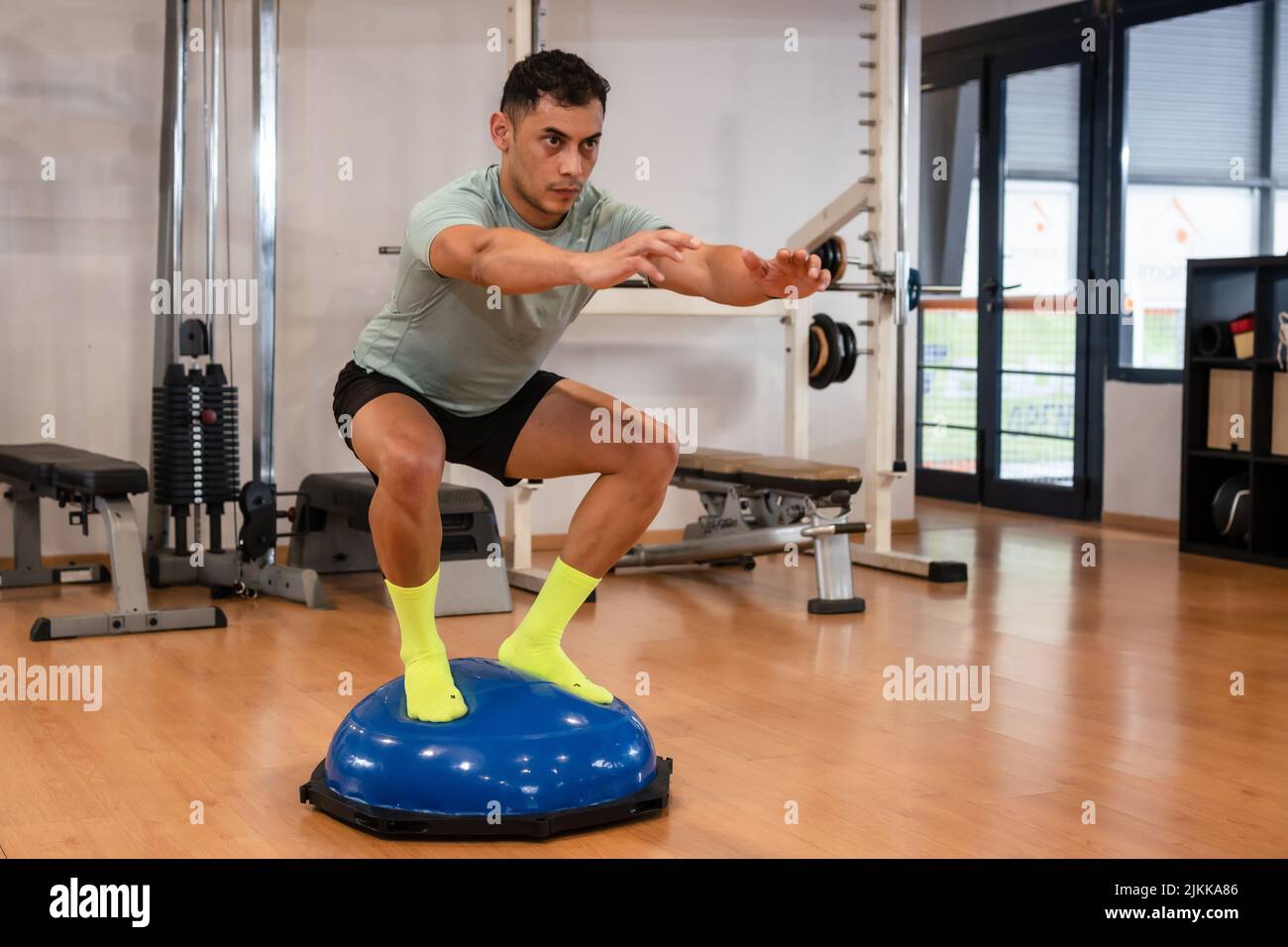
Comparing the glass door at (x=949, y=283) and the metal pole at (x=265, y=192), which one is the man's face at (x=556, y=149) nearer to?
the metal pole at (x=265, y=192)

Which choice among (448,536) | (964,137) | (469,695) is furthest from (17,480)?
(964,137)

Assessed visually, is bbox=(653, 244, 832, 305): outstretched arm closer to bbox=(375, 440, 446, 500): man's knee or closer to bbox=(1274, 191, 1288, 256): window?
bbox=(375, 440, 446, 500): man's knee

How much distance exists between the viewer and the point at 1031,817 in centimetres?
231

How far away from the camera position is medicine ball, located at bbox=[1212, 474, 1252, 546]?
5219 millimetres

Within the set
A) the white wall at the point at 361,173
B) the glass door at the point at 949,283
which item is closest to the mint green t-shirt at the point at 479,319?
the white wall at the point at 361,173

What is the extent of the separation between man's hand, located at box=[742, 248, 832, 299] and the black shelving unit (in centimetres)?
340

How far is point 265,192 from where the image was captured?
14.0 feet

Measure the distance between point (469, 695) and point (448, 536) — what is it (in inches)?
72.7

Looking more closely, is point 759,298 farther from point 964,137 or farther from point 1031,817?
point 964,137

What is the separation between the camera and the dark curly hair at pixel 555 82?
225cm

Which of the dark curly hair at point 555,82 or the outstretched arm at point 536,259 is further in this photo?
the dark curly hair at point 555,82

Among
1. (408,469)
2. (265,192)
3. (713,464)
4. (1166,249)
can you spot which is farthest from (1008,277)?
(408,469)

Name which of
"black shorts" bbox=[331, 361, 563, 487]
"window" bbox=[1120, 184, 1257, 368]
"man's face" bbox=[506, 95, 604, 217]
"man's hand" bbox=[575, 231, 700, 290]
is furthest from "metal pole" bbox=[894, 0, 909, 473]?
"man's hand" bbox=[575, 231, 700, 290]

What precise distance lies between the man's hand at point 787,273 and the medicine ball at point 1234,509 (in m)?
3.55
